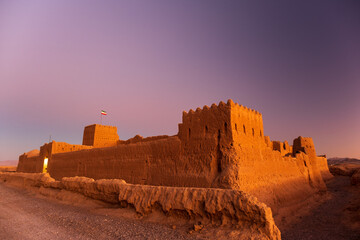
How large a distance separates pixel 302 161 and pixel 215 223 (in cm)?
1282

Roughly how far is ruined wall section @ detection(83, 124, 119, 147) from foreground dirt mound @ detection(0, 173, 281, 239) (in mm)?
21503

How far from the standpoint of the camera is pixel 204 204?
15.8 ft

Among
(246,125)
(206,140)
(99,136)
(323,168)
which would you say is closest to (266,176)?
(246,125)

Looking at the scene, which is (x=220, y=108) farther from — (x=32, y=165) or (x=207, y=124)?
(x=32, y=165)

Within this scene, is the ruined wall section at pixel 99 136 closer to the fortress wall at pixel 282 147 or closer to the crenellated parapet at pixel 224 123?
the fortress wall at pixel 282 147

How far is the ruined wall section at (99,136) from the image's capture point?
2753 cm

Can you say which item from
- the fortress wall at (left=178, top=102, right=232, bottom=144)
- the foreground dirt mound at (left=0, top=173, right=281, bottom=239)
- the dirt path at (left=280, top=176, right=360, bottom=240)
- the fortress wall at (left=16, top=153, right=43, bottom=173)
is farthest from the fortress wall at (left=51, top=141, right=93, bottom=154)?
the dirt path at (left=280, top=176, right=360, bottom=240)

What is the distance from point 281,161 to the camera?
11656 mm

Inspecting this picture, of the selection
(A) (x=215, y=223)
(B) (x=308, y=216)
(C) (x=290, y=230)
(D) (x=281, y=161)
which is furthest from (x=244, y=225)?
(D) (x=281, y=161)

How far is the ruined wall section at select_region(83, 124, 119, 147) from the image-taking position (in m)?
27.5

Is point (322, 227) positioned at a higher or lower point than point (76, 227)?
lower

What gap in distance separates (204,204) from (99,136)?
2539cm

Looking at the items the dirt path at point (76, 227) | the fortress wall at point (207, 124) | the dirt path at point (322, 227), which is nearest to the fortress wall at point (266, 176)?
the fortress wall at point (207, 124)

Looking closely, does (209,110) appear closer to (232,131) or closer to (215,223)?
(232,131)
